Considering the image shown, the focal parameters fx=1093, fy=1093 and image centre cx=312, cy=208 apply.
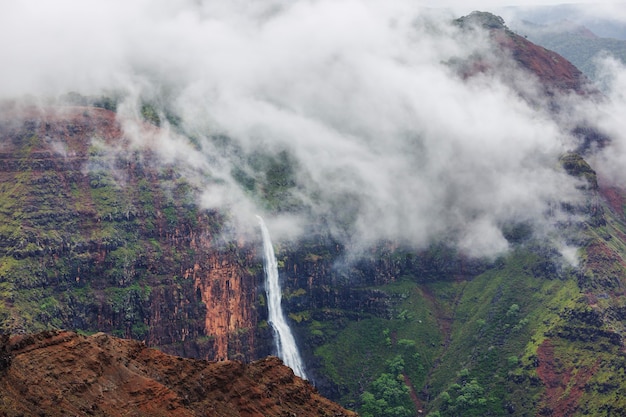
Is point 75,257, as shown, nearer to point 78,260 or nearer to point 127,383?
point 78,260

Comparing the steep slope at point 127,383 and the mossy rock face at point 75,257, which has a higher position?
the steep slope at point 127,383

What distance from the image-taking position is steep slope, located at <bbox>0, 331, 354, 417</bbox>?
91875mm

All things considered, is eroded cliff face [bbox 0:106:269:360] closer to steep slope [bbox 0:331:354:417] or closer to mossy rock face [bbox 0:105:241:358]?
mossy rock face [bbox 0:105:241:358]

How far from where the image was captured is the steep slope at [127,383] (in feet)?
301


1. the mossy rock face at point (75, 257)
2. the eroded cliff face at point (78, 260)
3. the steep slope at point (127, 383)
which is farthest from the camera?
the eroded cliff face at point (78, 260)

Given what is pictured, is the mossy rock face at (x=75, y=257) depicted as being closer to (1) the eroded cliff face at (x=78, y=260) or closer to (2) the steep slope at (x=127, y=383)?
(1) the eroded cliff face at (x=78, y=260)

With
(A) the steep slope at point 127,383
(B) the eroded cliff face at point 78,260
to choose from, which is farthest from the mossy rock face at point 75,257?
(A) the steep slope at point 127,383

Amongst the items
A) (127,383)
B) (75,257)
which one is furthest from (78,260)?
(127,383)

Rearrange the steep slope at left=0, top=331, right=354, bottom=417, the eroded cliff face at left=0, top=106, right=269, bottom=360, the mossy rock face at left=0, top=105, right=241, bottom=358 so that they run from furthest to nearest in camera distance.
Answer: the eroded cliff face at left=0, top=106, right=269, bottom=360 < the mossy rock face at left=0, top=105, right=241, bottom=358 < the steep slope at left=0, top=331, right=354, bottom=417

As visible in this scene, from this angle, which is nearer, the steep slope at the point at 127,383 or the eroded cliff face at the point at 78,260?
the steep slope at the point at 127,383

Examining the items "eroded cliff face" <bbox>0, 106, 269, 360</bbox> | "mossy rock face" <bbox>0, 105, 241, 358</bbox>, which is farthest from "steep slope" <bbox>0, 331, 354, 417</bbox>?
"eroded cliff face" <bbox>0, 106, 269, 360</bbox>

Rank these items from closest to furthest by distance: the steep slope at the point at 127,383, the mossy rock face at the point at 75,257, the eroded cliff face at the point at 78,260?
the steep slope at the point at 127,383, the mossy rock face at the point at 75,257, the eroded cliff face at the point at 78,260

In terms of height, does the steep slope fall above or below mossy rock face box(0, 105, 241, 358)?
above

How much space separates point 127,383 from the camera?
98.1 m
